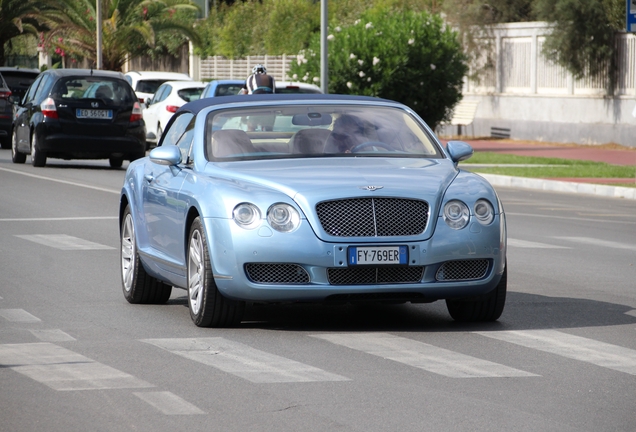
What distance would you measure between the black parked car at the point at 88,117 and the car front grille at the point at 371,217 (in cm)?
1699

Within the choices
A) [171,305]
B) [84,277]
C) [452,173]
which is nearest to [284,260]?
[452,173]

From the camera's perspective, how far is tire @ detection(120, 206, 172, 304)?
1010 centimetres

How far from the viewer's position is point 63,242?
14.0 meters

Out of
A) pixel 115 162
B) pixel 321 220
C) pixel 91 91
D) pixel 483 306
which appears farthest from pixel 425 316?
pixel 115 162

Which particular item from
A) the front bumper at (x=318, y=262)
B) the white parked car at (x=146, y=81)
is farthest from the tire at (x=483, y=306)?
the white parked car at (x=146, y=81)

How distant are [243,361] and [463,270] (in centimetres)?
175

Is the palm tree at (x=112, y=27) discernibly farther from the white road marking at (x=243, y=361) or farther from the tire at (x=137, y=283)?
the white road marking at (x=243, y=361)

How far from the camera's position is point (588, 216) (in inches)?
707

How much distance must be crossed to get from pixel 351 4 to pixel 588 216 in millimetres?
33826

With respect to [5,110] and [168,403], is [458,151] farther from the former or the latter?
[5,110]

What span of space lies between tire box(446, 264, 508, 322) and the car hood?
0.78 m

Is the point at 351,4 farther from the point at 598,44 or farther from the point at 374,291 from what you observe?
the point at 374,291

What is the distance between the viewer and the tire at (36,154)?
83.4 ft

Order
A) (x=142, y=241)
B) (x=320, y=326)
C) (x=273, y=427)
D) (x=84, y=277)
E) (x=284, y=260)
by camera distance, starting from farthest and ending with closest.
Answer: (x=84, y=277) → (x=142, y=241) → (x=320, y=326) → (x=284, y=260) → (x=273, y=427)
